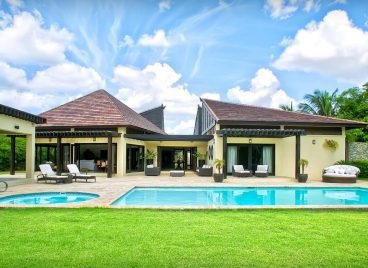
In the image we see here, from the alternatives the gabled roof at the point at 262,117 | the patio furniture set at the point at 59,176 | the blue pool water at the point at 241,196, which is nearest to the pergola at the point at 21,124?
the patio furniture set at the point at 59,176

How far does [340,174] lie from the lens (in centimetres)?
1831

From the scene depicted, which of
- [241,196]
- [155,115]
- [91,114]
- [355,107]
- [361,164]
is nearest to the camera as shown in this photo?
[241,196]

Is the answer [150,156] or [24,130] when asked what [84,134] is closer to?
[24,130]

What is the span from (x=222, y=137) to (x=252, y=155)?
2719 millimetres

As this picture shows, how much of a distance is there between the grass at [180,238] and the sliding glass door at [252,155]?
13.6 metres

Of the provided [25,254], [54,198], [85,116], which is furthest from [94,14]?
[85,116]

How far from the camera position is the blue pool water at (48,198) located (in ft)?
38.2

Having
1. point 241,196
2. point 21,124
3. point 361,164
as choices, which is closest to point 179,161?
point 361,164

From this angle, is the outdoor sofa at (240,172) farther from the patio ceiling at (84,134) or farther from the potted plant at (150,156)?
the patio ceiling at (84,134)

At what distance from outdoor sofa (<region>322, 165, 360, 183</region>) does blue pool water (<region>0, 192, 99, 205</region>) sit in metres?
12.5

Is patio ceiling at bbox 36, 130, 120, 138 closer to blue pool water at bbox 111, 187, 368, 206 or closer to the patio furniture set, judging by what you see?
the patio furniture set

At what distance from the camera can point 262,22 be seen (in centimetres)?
381

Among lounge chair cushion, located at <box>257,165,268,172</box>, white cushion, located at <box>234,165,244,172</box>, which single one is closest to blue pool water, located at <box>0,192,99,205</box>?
white cushion, located at <box>234,165,244,172</box>

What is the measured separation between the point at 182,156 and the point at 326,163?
12310 mm
